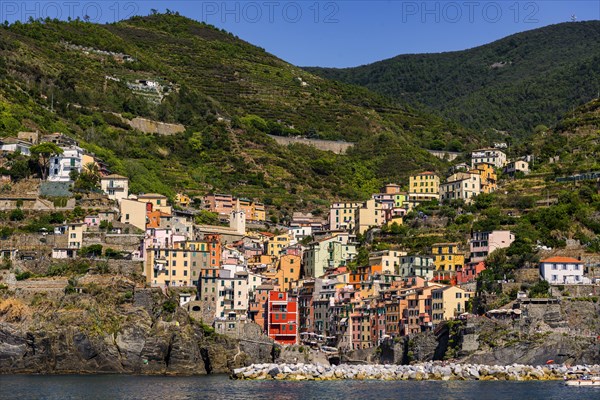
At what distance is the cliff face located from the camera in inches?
3403

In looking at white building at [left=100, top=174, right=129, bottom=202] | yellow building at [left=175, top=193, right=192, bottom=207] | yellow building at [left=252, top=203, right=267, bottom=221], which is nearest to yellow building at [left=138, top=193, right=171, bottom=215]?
white building at [left=100, top=174, right=129, bottom=202]

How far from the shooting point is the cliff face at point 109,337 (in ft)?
284

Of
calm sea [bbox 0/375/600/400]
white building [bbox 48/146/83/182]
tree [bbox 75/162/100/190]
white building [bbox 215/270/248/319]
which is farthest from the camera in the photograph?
white building [bbox 48/146/83/182]

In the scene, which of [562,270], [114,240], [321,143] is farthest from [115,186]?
[321,143]

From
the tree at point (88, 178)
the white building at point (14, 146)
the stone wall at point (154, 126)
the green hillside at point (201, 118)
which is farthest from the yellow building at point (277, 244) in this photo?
the stone wall at point (154, 126)

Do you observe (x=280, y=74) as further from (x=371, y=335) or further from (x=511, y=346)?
(x=511, y=346)

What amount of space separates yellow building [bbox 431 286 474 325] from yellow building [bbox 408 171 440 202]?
31.3 meters

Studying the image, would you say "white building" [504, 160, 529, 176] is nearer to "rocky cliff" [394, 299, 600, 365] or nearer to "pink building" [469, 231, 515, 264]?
"pink building" [469, 231, 515, 264]

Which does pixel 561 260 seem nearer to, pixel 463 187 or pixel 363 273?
pixel 363 273

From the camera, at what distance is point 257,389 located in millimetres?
73938

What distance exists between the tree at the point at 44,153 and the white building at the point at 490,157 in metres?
45.6

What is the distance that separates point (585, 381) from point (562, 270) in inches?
686

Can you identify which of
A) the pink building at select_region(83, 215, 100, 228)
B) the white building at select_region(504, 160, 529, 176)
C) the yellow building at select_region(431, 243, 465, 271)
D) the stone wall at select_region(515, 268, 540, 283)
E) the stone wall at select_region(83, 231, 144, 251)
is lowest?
the stone wall at select_region(515, 268, 540, 283)

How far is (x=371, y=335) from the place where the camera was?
96.5 metres
